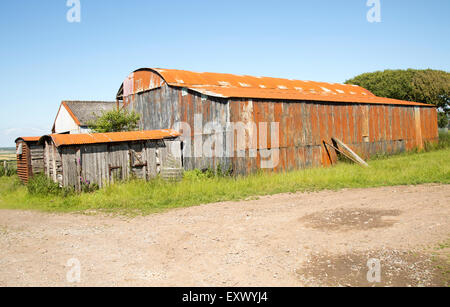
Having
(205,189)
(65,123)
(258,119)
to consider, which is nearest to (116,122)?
(258,119)

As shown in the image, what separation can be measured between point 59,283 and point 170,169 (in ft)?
34.1

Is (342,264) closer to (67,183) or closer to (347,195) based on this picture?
(347,195)

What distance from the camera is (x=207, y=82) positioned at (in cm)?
1964

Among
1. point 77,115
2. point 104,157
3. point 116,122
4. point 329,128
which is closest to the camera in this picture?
point 104,157

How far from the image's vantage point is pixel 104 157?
565 inches

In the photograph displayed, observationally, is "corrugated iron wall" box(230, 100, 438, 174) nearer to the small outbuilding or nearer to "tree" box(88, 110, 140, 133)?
"tree" box(88, 110, 140, 133)

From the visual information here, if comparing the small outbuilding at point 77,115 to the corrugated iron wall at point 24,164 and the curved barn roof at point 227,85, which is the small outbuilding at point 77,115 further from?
the corrugated iron wall at point 24,164

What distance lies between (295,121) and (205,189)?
6.55 meters

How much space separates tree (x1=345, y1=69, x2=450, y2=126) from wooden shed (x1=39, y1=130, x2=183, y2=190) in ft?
96.5

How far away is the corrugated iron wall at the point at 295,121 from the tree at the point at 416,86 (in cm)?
1524

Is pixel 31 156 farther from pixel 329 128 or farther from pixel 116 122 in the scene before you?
pixel 329 128

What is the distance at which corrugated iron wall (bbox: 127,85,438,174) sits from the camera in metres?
15.3
